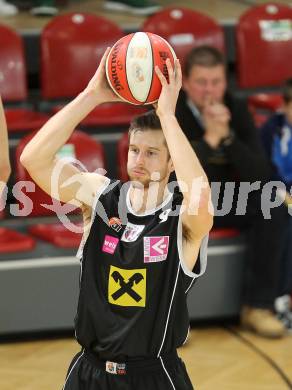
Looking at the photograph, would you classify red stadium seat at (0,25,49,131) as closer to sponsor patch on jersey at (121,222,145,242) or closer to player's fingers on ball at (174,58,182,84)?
sponsor patch on jersey at (121,222,145,242)

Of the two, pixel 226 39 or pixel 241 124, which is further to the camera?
pixel 226 39

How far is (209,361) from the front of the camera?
5.43 meters

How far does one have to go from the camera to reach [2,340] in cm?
566

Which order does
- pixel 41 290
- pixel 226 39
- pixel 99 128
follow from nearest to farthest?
pixel 41 290 → pixel 99 128 → pixel 226 39

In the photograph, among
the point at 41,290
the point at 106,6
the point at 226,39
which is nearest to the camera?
the point at 41,290

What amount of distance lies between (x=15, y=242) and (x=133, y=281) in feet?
7.44

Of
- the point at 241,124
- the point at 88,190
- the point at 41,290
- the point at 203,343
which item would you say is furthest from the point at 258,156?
the point at 88,190

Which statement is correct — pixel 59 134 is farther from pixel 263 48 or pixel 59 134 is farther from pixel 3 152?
pixel 263 48

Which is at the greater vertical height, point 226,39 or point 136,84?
point 136,84

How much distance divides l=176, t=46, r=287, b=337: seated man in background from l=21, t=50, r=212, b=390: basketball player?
226 cm

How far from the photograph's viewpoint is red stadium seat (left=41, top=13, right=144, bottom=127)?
661cm

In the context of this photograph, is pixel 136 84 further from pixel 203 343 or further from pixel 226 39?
pixel 226 39

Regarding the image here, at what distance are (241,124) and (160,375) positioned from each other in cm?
273

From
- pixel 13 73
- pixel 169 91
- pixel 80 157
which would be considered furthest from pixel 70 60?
pixel 169 91
